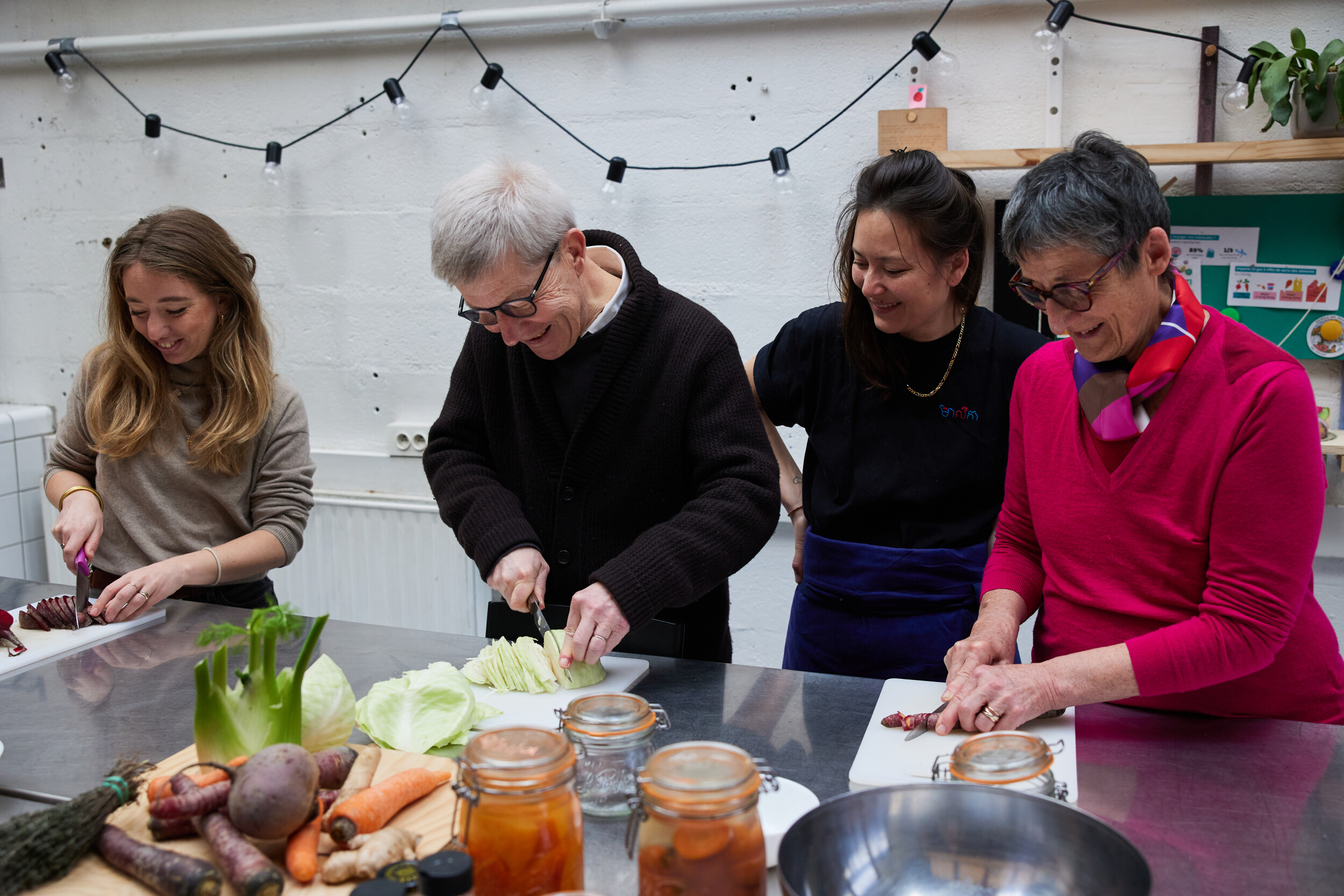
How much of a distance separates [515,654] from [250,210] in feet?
9.59

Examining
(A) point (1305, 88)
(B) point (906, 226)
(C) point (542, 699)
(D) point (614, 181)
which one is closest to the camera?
(C) point (542, 699)

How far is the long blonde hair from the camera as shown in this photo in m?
2.31

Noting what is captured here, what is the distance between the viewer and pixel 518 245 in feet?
5.75

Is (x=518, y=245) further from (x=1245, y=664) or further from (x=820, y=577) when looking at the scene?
(x=1245, y=664)

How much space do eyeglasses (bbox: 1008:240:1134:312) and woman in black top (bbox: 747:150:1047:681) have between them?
19.6 inches

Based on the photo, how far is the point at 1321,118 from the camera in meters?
2.67

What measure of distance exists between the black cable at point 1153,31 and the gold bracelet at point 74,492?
2764 mm

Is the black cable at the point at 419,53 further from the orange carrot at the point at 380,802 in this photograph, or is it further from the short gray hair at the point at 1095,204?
the orange carrot at the point at 380,802

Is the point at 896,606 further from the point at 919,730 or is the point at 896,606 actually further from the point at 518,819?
the point at 518,819

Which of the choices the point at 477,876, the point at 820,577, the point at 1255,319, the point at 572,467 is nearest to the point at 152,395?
the point at 572,467

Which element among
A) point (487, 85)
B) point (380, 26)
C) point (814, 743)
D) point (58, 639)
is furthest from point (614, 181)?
point (814, 743)

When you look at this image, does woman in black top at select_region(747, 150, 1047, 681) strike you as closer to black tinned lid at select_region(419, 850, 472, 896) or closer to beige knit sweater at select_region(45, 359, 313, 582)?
beige knit sweater at select_region(45, 359, 313, 582)

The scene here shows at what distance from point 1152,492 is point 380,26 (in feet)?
10.1

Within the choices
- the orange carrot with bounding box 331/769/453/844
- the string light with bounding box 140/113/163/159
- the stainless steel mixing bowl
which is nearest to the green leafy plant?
the orange carrot with bounding box 331/769/453/844
